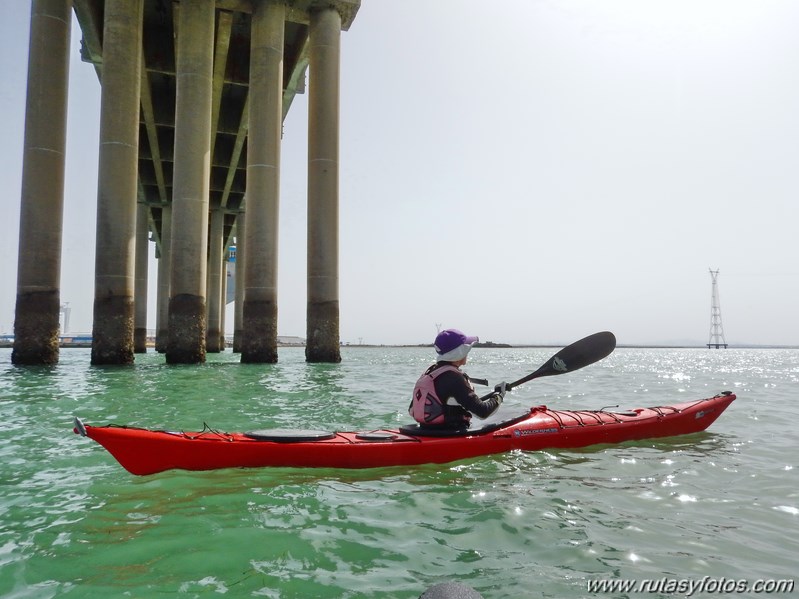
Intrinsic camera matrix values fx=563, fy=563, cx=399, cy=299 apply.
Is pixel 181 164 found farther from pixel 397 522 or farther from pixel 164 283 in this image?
pixel 164 283

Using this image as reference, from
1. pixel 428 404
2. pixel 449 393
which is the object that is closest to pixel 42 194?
pixel 428 404

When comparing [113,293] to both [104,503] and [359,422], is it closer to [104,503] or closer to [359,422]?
[359,422]

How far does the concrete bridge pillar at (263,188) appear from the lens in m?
16.2

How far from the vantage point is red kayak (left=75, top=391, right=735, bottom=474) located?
4.22m

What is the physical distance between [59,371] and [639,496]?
1328cm

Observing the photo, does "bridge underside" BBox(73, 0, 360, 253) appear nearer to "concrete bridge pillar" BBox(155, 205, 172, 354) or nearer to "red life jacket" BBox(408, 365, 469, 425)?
"concrete bridge pillar" BBox(155, 205, 172, 354)

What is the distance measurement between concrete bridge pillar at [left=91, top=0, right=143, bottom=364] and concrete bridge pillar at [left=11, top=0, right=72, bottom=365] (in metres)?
1.13

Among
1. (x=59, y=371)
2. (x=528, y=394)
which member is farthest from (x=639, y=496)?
(x=59, y=371)

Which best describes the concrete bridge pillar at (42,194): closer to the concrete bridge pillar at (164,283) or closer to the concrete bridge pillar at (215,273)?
the concrete bridge pillar at (164,283)

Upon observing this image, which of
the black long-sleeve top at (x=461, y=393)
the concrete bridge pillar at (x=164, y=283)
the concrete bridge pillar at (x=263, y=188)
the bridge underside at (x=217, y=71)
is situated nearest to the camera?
the black long-sleeve top at (x=461, y=393)

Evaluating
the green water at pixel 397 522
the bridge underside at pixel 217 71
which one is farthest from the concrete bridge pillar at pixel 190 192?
the green water at pixel 397 522

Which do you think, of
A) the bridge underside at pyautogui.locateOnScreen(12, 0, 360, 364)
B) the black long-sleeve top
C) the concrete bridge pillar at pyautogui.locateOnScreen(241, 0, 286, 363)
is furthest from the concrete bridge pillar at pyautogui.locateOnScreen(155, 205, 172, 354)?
the black long-sleeve top

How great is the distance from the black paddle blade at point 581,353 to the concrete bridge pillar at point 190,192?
1093cm

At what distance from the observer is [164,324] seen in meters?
32.9
